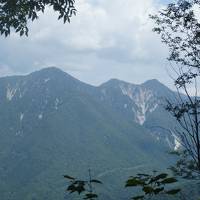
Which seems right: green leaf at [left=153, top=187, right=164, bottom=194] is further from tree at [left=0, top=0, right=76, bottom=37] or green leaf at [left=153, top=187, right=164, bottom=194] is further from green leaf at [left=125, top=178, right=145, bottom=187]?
tree at [left=0, top=0, right=76, bottom=37]

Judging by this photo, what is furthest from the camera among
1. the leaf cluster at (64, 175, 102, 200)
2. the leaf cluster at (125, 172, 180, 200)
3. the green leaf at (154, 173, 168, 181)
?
the leaf cluster at (64, 175, 102, 200)

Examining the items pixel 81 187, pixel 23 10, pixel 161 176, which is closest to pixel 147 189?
pixel 161 176

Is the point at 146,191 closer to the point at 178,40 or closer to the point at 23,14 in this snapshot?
the point at 23,14

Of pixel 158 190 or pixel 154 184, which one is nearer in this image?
pixel 158 190

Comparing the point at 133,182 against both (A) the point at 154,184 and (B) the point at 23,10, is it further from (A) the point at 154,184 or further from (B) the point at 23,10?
(B) the point at 23,10

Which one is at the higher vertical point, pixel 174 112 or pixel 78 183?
pixel 174 112

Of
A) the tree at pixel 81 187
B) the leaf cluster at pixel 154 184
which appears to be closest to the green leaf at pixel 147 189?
the leaf cluster at pixel 154 184

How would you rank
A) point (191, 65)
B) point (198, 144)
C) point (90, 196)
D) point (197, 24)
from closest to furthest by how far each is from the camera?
point (90, 196) < point (198, 144) < point (197, 24) < point (191, 65)

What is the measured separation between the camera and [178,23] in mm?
17859

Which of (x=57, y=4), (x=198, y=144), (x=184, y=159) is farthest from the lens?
(x=184, y=159)

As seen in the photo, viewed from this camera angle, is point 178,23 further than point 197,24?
Yes

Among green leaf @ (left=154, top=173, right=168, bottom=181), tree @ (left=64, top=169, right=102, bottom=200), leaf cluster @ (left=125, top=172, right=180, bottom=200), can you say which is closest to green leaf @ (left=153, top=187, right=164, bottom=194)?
leaf cluster @ (left=125, top=172, right=180, bottom=200)

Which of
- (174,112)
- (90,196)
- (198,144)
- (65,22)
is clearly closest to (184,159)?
(174,112)

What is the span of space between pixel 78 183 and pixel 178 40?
1190 centimetres
